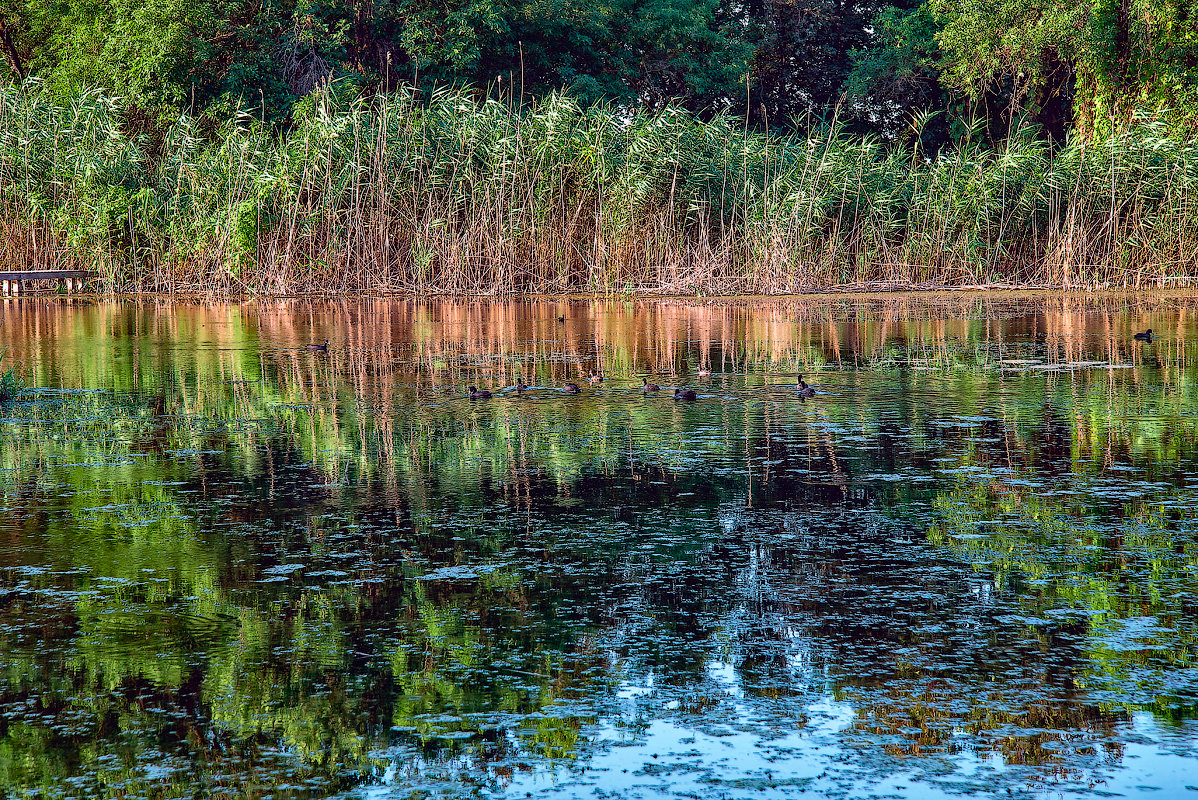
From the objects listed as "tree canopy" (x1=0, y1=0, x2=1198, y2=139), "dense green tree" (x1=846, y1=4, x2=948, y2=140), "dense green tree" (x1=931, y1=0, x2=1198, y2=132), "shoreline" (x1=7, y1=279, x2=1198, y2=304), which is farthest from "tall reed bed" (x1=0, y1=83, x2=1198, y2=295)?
"dense green tree" (x1=846, y1=4, x2=948, y2=140)

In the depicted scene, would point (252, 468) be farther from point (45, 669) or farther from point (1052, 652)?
point (1052, 652)

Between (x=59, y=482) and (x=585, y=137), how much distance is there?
13169 mm

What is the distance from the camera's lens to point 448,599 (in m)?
3.58

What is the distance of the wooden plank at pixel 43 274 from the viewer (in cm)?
1830

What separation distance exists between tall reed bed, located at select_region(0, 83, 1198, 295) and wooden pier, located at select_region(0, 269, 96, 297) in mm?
680

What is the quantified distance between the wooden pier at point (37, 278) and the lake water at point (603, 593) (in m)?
11.8

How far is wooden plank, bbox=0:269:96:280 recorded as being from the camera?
18.3 meters

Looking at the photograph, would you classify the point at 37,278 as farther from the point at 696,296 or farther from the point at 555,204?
the point at 696,296

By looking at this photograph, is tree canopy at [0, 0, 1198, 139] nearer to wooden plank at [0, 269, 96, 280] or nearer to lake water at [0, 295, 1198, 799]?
wooden plank at [0, 269, 96, 280]

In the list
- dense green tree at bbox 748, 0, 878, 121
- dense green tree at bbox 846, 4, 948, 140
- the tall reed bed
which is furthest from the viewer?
dense green tree at bbox 748, 0, 878, 121

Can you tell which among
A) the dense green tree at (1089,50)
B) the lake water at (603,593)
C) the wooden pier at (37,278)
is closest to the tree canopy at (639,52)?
the dense green tree at (1089,50)

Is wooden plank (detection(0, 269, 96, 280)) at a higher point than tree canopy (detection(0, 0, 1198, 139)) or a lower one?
lower

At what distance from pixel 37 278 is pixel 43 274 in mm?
268

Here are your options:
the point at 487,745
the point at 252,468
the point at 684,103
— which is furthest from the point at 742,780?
the point at 684,103
